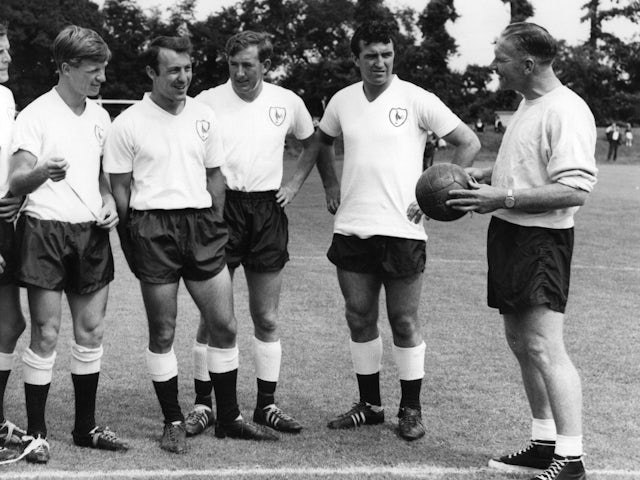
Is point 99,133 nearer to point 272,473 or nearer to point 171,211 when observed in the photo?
point 171,211

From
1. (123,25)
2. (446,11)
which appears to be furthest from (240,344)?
(123,25)

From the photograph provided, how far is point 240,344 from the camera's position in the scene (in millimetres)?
7707

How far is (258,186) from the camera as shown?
220 inches

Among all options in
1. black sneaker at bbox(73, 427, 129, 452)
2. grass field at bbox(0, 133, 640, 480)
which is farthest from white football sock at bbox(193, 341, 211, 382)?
black sneaker at bbox(73, 427, 129, 452)

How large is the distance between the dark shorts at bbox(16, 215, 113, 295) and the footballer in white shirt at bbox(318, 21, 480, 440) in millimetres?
1488

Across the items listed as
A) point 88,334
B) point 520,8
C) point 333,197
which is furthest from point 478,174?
point 520,8

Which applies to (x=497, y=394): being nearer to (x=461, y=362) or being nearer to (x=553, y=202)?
(x=461, y=362)

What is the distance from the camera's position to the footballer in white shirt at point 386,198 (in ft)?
18.0

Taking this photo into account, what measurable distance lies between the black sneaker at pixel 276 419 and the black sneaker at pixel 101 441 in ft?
2.87

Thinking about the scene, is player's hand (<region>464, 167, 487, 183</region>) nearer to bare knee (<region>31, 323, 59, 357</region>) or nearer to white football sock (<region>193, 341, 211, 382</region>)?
white football sock (<region>193, 341, 211, 382</region>)

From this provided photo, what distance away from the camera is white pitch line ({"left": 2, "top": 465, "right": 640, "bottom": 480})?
467 cm

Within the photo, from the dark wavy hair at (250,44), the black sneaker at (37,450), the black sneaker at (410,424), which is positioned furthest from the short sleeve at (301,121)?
the black sneaker at (37,450)

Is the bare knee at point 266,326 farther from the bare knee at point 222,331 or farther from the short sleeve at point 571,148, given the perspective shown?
the short sleeve at point 571,148

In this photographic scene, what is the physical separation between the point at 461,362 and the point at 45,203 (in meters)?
3.57
